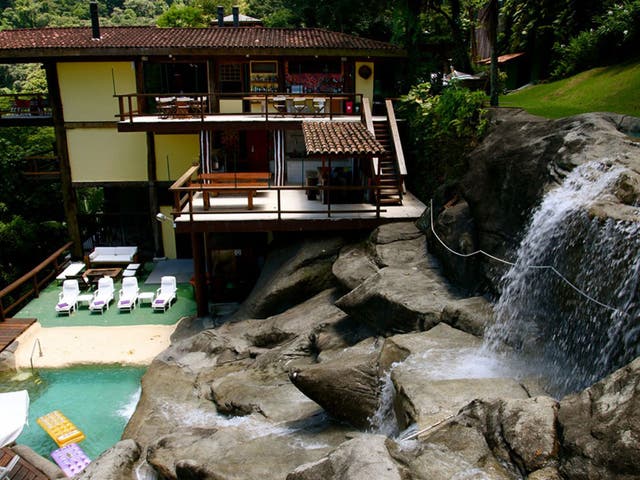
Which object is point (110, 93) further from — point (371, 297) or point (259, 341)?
point (371, 297)

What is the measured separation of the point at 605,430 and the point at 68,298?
1808cm

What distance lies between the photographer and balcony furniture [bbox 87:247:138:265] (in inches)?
897

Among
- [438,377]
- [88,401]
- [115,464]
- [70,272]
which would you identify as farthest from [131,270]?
[438,377]

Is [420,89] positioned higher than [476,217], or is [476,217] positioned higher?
[420,89]

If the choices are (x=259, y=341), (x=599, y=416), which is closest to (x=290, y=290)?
(x=259, y=341)

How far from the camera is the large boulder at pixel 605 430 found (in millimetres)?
5184

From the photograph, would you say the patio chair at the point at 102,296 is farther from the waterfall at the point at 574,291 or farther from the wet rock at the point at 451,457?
the wet rock at the point at 451,457

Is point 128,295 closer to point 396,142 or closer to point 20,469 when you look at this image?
point 20,469

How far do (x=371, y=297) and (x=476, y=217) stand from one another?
3.11 meters

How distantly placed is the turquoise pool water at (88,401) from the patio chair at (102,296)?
368 cm

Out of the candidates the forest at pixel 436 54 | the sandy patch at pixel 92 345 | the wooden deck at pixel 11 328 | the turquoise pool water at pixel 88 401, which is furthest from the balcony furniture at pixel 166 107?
the turquoise pool water at pixel 88 401

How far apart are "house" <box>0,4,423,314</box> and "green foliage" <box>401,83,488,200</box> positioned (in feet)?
3.14

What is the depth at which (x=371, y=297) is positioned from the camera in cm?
1243

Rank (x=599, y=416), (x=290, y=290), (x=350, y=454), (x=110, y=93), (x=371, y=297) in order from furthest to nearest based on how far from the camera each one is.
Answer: (x=110, y=93) < (x=290, y=290) < (x=371, y=297) < (x=350, y=454) < (x=599, y=416)
